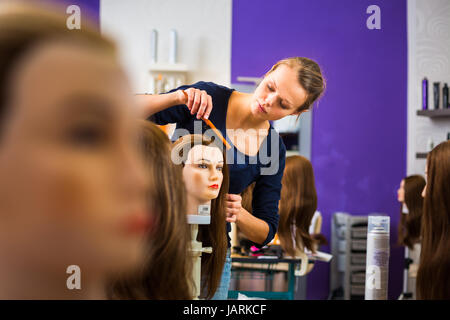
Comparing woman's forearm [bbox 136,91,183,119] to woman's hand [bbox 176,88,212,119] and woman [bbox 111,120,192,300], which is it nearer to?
woman's hand [bbox 176,88,212,119]

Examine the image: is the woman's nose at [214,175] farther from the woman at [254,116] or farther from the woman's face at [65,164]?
the woman's face at [65,164]

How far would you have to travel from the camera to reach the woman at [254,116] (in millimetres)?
1075

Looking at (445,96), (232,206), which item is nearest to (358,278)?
(445,96)

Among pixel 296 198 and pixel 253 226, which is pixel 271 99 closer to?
A: pixel 253 226

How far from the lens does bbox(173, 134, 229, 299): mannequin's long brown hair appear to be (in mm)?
1135

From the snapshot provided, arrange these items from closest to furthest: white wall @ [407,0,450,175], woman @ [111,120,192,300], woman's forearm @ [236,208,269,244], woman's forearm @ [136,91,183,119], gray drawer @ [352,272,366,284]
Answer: woman @ [111,120,192,300] < woman's forearm @ [136,91,183,119] < woman's forearm @ [236,208,269,244] < white wall @ [407,0,450,175] < gray drawer @ [352,272,366,284]

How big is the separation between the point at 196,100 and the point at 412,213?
2.51 meters

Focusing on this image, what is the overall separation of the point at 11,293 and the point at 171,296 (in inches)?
13.2

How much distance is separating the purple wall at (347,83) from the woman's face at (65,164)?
3.30 ft

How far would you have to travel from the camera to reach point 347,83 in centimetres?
208

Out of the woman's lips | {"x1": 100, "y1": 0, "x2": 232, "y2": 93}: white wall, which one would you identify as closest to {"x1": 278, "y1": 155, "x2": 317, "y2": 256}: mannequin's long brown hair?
{"x1": 100, "y1": 0, "x2": 232, "y2": 93}: white wall

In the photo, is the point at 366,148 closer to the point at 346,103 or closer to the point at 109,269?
the point at 346,103

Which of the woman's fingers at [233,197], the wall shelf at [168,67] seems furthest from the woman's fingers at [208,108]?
the wall shelf at [168,67]
